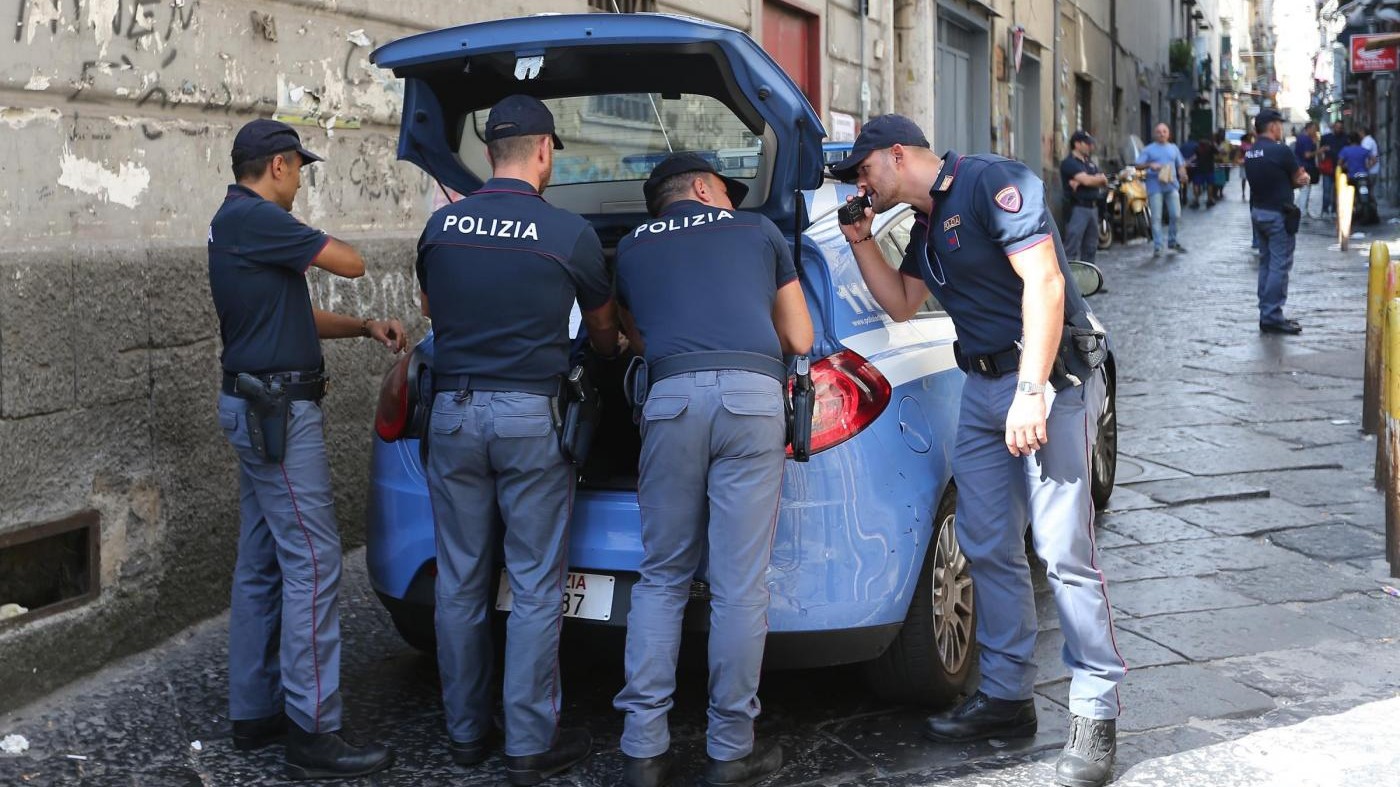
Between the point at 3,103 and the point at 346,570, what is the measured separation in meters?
2.09

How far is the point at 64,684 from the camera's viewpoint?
4.36 meters

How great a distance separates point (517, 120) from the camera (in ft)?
12.0

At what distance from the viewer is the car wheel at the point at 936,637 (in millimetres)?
3875

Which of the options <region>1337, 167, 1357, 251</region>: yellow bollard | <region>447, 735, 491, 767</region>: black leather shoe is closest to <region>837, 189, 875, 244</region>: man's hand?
<region>447, 735, 491, 767</region>: black leather shoe

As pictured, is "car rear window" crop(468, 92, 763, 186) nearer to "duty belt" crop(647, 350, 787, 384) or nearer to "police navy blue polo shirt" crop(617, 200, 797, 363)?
"police navy blue polo shirt" crop(617, 200, 797, 363)

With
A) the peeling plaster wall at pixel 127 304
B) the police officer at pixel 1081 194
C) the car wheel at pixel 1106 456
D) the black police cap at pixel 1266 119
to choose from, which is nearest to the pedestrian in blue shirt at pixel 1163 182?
the police officer at pixel 1081 194

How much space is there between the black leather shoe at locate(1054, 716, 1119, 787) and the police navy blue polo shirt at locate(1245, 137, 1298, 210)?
30.1ft

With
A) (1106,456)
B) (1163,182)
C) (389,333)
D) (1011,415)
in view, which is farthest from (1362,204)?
(389,333)

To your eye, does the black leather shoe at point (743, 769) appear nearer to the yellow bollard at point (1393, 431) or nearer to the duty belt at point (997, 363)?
the duty belt at point (997, 363)

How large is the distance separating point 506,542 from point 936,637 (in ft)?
3.87

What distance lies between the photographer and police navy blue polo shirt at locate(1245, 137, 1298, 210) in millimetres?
11781

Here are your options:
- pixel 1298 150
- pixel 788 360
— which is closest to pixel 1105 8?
pixel 1298 150

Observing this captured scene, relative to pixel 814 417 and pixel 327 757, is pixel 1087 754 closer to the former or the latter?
pixel 814 417

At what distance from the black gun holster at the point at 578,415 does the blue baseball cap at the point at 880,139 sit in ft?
2.84
